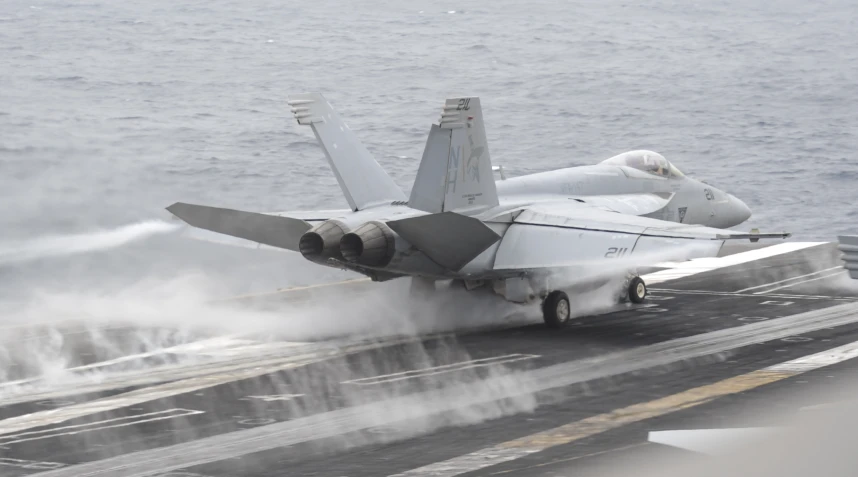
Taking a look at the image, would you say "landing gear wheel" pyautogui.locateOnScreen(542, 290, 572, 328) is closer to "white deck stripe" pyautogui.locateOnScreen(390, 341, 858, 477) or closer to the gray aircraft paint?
the gray aircraft paint

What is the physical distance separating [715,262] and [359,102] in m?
41.6

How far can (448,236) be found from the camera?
19578 mm

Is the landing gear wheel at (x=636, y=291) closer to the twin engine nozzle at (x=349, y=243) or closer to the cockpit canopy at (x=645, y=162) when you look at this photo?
the cockpit canopy at (x=645, y=162)

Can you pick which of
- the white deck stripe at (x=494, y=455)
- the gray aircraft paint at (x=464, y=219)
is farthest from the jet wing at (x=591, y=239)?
the white deck stripe at (x=494, y=455)

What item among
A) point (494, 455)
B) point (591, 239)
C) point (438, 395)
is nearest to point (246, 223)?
point (438, 395)

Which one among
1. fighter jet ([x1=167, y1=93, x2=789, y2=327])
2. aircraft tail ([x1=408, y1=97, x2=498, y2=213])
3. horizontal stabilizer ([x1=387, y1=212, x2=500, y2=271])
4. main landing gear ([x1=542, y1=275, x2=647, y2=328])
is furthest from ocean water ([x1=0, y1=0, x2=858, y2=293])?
main landing gear ([x1=542, y1=275, x2=647, y2=328])

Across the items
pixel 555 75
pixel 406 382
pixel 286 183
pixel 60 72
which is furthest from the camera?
pixel 555 75

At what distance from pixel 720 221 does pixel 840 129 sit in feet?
140

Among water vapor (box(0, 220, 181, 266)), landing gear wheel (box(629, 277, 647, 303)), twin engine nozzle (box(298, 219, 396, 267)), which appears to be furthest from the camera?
landing gear wheel (box(629, 277, 647, 303))

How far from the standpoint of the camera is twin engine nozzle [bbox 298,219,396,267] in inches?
763

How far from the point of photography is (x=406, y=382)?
17375 mm

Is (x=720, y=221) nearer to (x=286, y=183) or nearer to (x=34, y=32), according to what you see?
(x=286, y=183)

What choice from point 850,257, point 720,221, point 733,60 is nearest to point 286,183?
point 720,221

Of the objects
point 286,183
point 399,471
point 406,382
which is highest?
point 399,471
